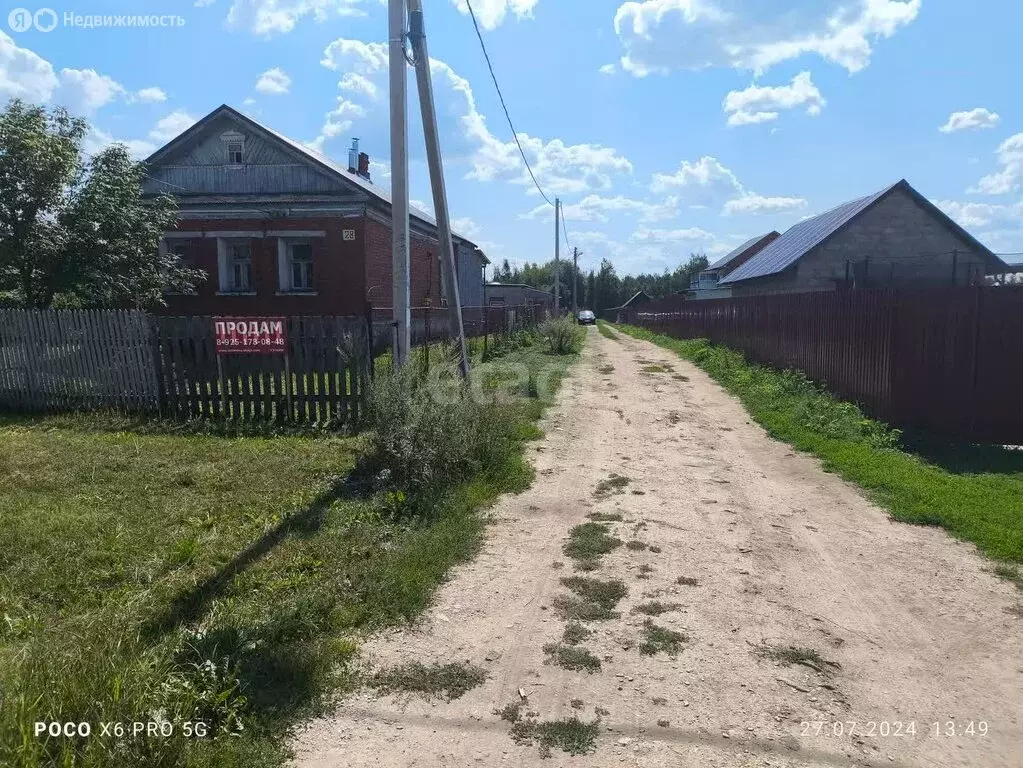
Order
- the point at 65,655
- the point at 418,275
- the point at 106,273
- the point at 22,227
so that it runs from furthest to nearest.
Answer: the point at 418,275
the point at 106,273
the point at 22,227
the point at 65,655

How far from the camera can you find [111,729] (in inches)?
92.5

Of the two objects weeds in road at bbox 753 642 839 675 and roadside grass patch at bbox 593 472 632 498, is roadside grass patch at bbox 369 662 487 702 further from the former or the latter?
roadside grass patch at bbox 593 472 632 498

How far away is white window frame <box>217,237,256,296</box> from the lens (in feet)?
63.4

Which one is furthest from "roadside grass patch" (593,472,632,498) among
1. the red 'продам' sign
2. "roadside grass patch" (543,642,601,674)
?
the red 'продам' sign

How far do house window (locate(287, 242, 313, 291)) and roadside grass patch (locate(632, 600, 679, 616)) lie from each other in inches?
677

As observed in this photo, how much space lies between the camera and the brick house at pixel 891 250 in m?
23.2

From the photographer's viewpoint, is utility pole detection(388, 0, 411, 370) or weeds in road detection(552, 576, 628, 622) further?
utility pole detection(388, 0, 411, 370)

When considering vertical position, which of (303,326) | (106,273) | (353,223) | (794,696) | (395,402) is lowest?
(794,696)

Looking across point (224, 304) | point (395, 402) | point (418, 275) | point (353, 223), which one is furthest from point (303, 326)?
point (418, 275)

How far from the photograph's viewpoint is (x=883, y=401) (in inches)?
339

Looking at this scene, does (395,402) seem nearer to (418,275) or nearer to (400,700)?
(400,700)

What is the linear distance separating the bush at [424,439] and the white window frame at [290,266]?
13.4 metres

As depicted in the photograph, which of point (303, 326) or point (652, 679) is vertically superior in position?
point (303, 326)

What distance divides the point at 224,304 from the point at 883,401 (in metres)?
17.1
